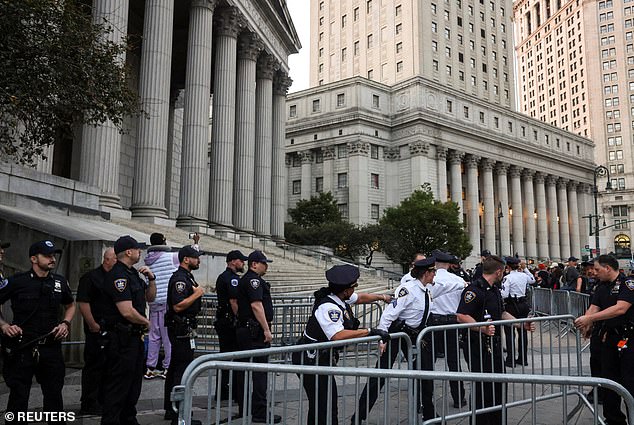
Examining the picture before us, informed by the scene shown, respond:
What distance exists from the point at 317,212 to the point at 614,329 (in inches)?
1846

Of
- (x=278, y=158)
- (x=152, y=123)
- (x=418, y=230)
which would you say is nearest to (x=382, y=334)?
(x=152, y=123)

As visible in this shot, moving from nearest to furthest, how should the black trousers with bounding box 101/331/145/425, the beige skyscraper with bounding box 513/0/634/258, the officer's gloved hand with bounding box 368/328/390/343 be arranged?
the officer's gloved hand with bounding box 368/328/390/343
the black trousers with bounding box 101/331/145/425
the beige skyscraper with bounding box 513/0/634/258

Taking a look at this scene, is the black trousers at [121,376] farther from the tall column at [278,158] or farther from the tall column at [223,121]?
the tall column at [278,158]

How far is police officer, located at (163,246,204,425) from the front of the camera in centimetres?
662

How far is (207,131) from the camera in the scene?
28938mm

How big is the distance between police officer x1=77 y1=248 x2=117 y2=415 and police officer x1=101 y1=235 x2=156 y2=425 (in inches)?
7.5

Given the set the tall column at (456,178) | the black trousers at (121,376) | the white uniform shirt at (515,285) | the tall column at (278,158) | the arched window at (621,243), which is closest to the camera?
the black trousers at (121,376)

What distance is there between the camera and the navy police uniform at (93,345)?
611cm

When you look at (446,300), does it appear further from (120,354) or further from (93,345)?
(93,345)

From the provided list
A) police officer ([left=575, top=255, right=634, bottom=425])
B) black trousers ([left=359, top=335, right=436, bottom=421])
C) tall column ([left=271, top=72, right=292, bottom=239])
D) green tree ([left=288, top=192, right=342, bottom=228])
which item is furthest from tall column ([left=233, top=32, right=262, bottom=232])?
police officer ([left=575, top=255, right=634, bottom=425])

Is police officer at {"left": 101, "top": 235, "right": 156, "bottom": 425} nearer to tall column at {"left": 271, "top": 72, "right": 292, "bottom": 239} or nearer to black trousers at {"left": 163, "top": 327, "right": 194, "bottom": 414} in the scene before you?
black trousers at {"left": 163, "top": 327, "right": 194, "bottom": 414}

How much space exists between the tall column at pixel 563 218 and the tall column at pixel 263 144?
59073 millimetres

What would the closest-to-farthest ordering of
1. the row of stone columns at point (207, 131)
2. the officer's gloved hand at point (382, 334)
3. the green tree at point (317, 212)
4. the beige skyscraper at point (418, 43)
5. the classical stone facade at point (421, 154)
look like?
the officer's gloved hand at point (382, 334) → the row of stone columns at point (207, 131) → the green tree at point (317, 212) → the classical stone facade at point (421, 154) → the beige skyscraper at point (418, 43)

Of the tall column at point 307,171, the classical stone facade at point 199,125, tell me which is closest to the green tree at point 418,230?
the classical stone facade at point 199,125
